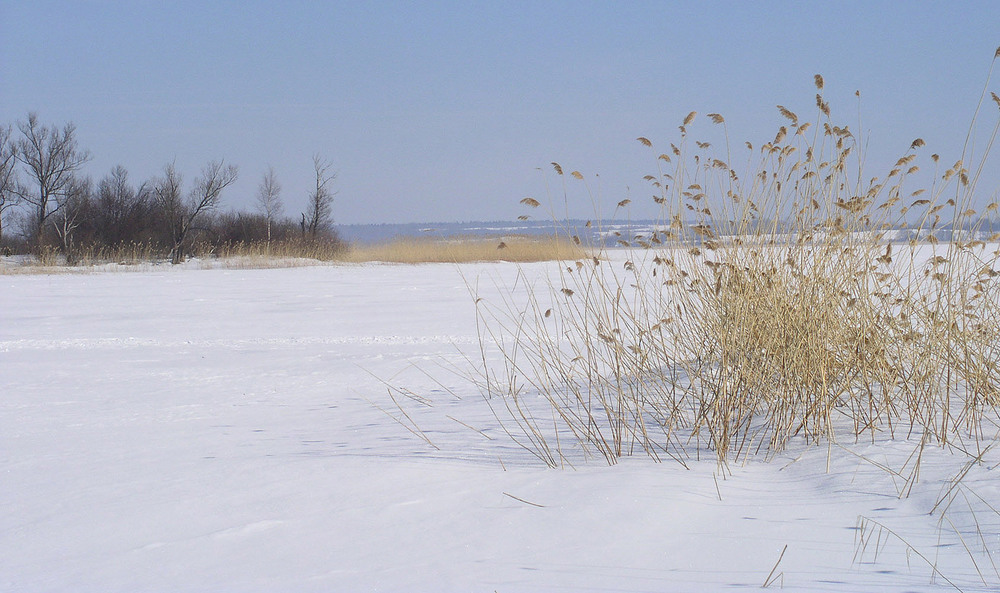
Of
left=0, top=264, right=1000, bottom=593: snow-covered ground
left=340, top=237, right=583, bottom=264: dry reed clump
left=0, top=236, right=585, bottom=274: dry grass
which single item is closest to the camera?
left=0, top=264, right=1000, bottom=593: snow-covered ground

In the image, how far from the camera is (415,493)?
2412mm

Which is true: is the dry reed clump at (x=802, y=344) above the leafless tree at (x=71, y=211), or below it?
below

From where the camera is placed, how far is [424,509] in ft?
7.44

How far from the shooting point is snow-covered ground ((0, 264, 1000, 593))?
180 centimetres

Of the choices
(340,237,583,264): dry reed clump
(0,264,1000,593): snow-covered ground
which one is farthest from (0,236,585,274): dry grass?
(0,264,1000,593): snow-covered ground

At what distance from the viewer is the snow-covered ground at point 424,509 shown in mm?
1798

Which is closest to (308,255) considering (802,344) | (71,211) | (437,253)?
(437,253)

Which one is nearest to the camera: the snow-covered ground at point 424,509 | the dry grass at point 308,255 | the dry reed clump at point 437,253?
the snow-covered ground at point 424,509

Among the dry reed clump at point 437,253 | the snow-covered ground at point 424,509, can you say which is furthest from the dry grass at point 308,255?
the snow-covered ground at point 424,509

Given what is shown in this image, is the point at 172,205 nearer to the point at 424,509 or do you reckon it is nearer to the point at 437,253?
the point at 437,253

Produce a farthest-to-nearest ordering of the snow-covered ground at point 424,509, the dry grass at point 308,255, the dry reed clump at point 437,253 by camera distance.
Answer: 1. the dry reed clump at point 437,253
2. the dry grass at point 308,255
3. the snow-covered ground at point 424,509

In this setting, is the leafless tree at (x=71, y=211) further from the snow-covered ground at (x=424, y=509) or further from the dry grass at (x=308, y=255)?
the snow-covered ground at (x=424, y=509)

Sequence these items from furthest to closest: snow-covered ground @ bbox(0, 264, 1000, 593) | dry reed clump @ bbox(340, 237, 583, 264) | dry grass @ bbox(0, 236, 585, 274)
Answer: dry reed clump @ bbox(340, 237, 583, 264) → dry grass @ bbox(0, 236, 585, 274) → snow-covered ground @ bbox(0, 264, 1000, 593)

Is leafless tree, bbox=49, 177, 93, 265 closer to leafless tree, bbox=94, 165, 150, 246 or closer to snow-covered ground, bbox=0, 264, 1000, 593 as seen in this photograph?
leafless tree, bbox=94, 165, 150, 246
